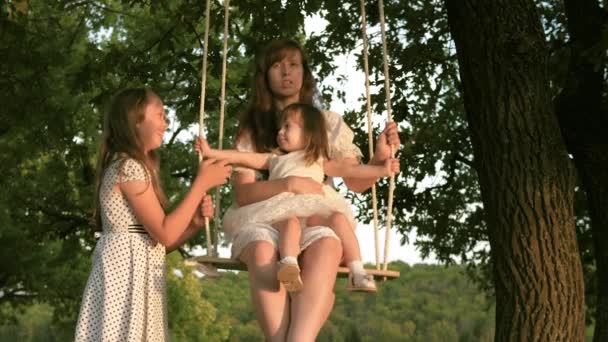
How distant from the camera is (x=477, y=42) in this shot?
6879mm

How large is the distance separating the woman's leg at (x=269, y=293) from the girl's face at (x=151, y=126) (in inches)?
25.4

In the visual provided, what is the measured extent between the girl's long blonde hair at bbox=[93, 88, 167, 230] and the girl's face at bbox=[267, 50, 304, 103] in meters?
0.89

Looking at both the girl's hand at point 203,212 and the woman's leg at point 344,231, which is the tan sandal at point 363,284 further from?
the girl's hand at point 203,212

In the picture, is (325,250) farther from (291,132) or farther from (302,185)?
(291,132)

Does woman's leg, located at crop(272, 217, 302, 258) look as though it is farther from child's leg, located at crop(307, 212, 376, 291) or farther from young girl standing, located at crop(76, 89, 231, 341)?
young girl standing, located at crop(76, 89, 231, 341)

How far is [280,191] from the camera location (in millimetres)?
5105

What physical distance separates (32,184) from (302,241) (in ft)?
48.5

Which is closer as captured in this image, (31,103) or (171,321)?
(31,103)

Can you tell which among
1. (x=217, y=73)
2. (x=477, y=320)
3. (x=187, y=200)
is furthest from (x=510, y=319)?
(x=477, y=320)

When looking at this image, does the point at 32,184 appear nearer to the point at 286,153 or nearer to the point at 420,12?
the point at 420,12

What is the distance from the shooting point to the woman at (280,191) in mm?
4668

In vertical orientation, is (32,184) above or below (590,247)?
above

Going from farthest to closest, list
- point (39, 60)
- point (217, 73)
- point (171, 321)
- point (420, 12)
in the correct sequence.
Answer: point (171, 321), point (39, 60), point (420, 12), point (217, 73)

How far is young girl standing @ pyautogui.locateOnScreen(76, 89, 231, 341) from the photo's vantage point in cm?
461
